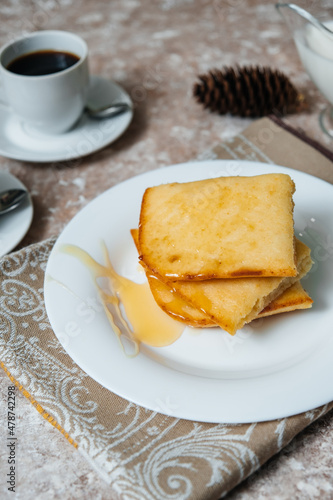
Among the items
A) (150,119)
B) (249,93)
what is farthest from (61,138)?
(249,93)

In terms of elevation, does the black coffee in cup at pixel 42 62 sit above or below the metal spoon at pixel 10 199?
above

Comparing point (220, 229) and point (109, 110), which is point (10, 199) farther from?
point (220, 229)

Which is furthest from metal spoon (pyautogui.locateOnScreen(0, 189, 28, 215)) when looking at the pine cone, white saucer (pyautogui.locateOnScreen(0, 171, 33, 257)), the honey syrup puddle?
the pine cone

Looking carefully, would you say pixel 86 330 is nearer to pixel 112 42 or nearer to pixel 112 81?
pixel 112 81

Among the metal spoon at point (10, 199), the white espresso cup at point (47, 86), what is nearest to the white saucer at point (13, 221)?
the metal spoon at point (10, 199)

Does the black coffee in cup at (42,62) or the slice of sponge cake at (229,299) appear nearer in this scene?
the slice of sponge cake at (229,299)

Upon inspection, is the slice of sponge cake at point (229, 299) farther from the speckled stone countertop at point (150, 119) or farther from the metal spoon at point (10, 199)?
the metal spoon at point (10, 199)
